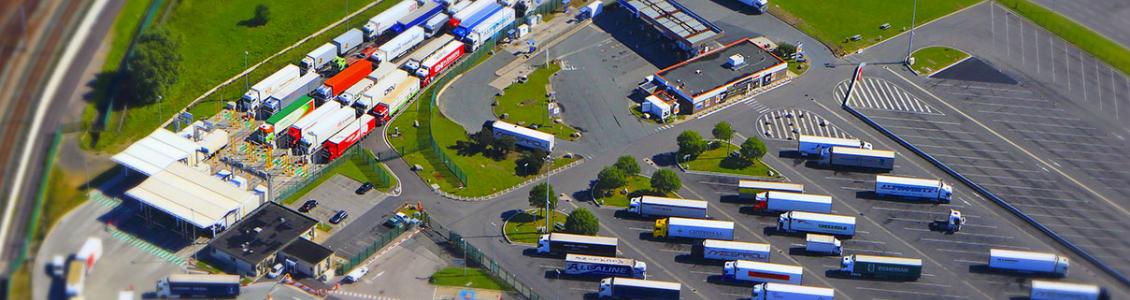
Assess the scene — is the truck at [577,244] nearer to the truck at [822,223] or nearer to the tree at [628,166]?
the tree at [628,166]

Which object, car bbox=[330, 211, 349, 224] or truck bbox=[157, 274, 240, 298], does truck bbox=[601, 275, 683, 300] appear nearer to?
car bbox=[330, 211, 349, 224]

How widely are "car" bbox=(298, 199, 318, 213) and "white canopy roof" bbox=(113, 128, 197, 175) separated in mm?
17231

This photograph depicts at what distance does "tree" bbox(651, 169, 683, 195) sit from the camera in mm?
187750

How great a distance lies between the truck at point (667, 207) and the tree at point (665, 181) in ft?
7.29

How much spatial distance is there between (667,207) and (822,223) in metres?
19.5

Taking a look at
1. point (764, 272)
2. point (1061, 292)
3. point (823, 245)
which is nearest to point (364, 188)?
point (764, 272)

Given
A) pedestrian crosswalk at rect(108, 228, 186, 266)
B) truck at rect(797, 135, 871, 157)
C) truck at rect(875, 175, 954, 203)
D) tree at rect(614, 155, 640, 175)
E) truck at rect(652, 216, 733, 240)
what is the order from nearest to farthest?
1. pedestrian crosswalk at rect(108, 228, 186, 266)
2. truck at rect(652, 216, 733, 240)
3. truck at rect(875, 175, 954, 203)
4. tree at rect(614, 155, 640, 175)
5. truck at rect(797, 135, 871, 157)

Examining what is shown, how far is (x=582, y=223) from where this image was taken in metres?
180

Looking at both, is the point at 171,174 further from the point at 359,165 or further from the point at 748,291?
the point at 748,291

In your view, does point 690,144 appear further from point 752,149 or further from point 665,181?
point 665,181

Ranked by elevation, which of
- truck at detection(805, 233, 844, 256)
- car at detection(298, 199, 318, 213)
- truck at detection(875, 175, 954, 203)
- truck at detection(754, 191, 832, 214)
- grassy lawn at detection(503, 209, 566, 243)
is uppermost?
truck at detection(875, 175, 954, 203)

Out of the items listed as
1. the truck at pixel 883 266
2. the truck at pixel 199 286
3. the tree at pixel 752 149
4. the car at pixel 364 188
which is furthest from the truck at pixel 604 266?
the truck at pixel 199 286

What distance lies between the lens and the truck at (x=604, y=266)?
574ft

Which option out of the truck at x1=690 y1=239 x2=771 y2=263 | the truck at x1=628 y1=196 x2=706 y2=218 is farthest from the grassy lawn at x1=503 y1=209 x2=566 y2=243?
the truck at x1=690 y1=239 x2=771 y2=263
